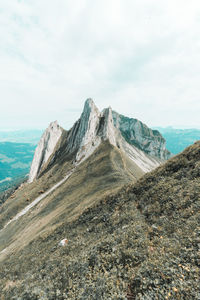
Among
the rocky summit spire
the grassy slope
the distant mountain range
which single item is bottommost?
the grassy slope

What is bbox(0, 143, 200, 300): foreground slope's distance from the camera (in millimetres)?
7398

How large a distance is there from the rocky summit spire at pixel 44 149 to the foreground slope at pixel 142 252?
4611 inches

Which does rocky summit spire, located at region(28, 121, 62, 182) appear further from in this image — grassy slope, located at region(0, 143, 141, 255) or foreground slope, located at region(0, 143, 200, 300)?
foreground slope, located at region(0, 143, 200, 300)

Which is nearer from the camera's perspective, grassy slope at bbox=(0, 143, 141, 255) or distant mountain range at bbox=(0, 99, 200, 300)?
distant mountain range at bbox=(0, 99, 200, 300)

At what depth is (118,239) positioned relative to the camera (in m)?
12.5

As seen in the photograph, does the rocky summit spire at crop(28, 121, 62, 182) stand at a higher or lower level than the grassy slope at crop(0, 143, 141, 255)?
higher

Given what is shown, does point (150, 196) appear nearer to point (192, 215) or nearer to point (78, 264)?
point (192, 215)

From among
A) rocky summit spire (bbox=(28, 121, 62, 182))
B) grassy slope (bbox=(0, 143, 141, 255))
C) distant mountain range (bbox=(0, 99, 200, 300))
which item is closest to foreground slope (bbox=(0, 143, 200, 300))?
distant mountain range (bbox=(0, 99, 200, 300))

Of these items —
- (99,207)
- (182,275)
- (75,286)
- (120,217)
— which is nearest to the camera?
(182,275)

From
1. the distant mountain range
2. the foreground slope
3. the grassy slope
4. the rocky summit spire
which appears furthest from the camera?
the rocky summit spire

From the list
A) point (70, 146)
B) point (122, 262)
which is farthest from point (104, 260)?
point (70, 146)

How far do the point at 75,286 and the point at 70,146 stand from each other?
358ft

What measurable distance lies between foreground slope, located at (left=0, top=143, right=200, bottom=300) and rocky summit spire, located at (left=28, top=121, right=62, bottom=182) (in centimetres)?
11711

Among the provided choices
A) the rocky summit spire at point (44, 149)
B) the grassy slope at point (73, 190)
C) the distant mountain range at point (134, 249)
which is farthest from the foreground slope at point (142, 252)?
the rocky summit spire at point (44, 149)
